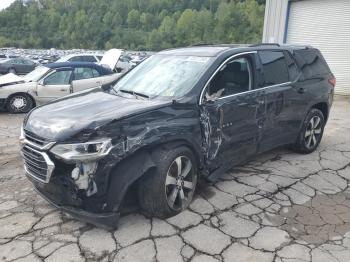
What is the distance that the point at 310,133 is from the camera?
18.3ft

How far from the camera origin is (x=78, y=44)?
385 feet

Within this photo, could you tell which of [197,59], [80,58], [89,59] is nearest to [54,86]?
[197,59]

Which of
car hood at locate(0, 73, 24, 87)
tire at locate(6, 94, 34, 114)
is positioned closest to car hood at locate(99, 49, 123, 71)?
car hood at locate(0, 73, 24, 87)

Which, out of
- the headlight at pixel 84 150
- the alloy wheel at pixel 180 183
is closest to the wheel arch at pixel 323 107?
the alloy wheel at pixel 180 183

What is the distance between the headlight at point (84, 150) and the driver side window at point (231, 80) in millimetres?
1343

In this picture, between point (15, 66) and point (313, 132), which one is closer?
point (313, 132)

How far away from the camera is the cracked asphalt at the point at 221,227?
3102mm

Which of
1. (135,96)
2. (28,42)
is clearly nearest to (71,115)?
(135,96)

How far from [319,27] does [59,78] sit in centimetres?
949

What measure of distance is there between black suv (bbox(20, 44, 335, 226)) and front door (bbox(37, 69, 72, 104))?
216 inches

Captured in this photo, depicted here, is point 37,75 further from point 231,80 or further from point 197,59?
point 231,80

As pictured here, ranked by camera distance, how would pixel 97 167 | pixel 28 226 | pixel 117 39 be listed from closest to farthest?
pixel 97 167, pixel 28 226, pixel 117 39

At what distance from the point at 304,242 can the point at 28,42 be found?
122040mm

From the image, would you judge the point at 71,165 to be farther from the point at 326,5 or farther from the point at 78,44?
the point at 78,44
